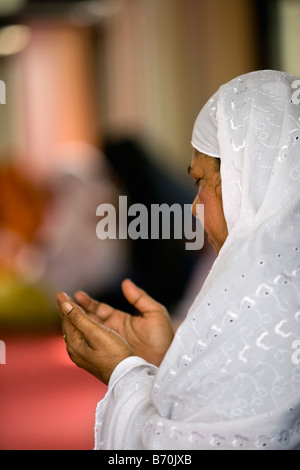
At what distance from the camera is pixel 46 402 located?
2.03 m

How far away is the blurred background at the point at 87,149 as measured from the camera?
231 cm

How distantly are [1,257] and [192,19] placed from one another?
233cm

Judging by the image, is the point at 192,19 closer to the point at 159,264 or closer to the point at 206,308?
the point at 159,264

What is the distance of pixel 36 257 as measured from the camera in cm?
485

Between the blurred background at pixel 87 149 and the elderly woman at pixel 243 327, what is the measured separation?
28.8 inches

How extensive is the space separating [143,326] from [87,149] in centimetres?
483

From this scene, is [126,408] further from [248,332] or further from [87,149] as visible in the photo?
[87,149]

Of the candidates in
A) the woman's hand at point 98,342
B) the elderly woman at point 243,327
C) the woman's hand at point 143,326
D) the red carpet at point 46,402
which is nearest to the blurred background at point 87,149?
the red carpet at point 46,402

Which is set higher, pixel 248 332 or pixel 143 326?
pixel 248 332

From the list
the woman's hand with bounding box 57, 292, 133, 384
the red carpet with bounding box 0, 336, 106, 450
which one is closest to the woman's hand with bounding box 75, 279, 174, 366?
the woman's hand with bounding box 57, 292, 133, 384

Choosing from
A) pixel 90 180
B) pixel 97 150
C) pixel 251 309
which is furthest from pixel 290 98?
pixel 97 150

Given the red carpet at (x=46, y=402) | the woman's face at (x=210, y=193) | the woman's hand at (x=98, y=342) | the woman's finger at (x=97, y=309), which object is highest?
the woman's face at (x=210, y=193)

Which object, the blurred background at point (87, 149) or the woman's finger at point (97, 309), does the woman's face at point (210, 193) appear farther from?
the blurred background at point (87, 149)

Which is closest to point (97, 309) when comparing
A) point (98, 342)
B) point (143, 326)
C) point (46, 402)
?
point (143, 326)
